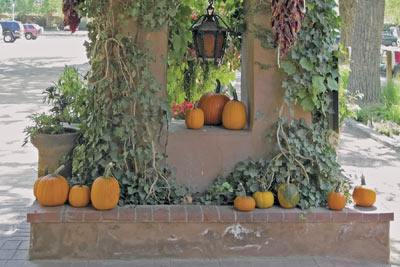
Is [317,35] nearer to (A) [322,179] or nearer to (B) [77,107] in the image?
(A) [322,179]

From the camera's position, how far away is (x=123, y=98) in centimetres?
533

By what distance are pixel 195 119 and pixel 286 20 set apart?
4.39ft

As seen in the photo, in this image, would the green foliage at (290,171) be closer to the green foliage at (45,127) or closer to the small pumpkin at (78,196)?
the small pumpkin at (78,196)

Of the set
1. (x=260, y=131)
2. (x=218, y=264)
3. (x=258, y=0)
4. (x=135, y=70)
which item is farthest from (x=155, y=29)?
(x=218, y=264)

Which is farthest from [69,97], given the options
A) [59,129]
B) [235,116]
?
[235,116]

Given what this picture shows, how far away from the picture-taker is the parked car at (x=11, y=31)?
44.7 metres

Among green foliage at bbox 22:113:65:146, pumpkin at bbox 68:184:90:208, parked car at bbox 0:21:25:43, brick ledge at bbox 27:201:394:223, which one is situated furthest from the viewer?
parked car at bbox 0:21:25:43

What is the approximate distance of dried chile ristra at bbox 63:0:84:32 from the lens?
541 cm

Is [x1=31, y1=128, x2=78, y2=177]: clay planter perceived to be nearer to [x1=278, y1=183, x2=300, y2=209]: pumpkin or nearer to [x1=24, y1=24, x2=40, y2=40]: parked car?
[x1=278, y1=183, x2=300, y2=209]: pumpkin

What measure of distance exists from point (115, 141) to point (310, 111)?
1883 millimetres

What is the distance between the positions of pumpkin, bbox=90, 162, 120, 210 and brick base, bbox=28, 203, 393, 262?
0.07 meters

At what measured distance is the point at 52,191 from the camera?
502 centimetres

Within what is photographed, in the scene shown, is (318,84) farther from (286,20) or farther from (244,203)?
(244,203)

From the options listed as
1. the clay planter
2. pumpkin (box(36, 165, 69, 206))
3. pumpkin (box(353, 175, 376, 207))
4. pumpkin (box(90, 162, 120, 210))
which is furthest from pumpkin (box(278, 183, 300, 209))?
the clay planter
